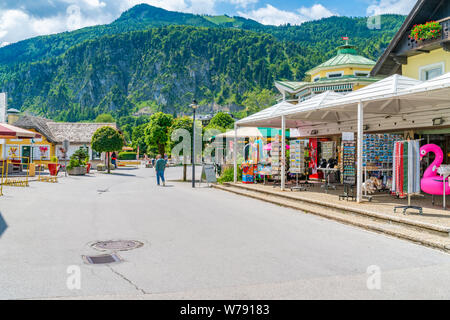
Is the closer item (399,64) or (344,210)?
(344,210)

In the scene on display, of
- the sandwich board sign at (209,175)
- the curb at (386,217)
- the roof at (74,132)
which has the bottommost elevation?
the curb at (386,217)

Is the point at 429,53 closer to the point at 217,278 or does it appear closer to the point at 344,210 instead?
the point at 344,210

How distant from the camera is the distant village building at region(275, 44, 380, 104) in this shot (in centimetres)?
3134

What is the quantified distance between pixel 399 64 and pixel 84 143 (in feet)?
132

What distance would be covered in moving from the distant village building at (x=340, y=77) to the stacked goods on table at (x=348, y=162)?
19439 millimetres

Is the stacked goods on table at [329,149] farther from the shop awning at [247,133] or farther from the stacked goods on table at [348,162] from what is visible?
the stacked goods on table at [348,162]

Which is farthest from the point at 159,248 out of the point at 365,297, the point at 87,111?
the point at 87,111

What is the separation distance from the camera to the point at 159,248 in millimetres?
6902

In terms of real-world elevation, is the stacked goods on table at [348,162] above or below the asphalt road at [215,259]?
above

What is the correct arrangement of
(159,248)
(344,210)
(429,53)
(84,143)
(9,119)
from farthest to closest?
(9,119)
(84,143)
(429,53)
(344,210)
(159,248)

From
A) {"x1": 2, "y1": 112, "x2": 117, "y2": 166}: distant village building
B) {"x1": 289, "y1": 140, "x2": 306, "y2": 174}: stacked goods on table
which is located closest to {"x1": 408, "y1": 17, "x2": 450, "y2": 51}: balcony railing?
{"x1": 289, "y1": 140, "x2": 306, "y2": 174}: stacked goods on table

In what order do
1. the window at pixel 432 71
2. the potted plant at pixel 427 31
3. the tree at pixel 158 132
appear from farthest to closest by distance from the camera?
1. the tree at pixel 158 132
2. the window at pixel 432 71
3. the potted plant at pixel 427 31

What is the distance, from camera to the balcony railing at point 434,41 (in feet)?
49.3

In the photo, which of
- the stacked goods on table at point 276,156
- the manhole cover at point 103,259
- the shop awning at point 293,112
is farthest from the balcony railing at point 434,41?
the manhole cover at point 103,259
